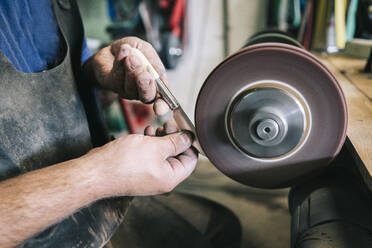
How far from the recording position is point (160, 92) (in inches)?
24.2

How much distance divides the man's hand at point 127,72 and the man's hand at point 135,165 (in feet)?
0.46

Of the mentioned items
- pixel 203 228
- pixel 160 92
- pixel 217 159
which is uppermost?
pixel 160 92

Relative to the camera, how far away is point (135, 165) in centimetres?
48

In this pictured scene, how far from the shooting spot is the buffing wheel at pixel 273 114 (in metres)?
0.52

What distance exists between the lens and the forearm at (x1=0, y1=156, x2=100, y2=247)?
0.43 metres

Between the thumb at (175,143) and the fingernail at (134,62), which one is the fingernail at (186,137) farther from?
the fingernail at (134,62)

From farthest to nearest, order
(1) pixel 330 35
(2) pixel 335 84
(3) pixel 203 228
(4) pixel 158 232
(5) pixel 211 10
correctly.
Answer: (5) pixel 211 10 → (1) pixel 330 35 → (3) pixel 203 228 → (4) pixel 158 232 → (2) pixel 335 84

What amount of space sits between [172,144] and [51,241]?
12.2 inches

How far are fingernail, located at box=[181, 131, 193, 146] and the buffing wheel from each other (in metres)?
0.02

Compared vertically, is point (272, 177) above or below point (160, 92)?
below

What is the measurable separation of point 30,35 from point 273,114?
605 millimetres

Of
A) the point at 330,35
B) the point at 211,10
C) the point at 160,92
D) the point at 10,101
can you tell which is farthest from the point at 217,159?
the point at 211,10

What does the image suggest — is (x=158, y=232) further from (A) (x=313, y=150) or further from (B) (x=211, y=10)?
(B) (x=211, y=10)

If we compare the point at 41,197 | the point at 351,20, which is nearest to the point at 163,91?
the point at 41,197
